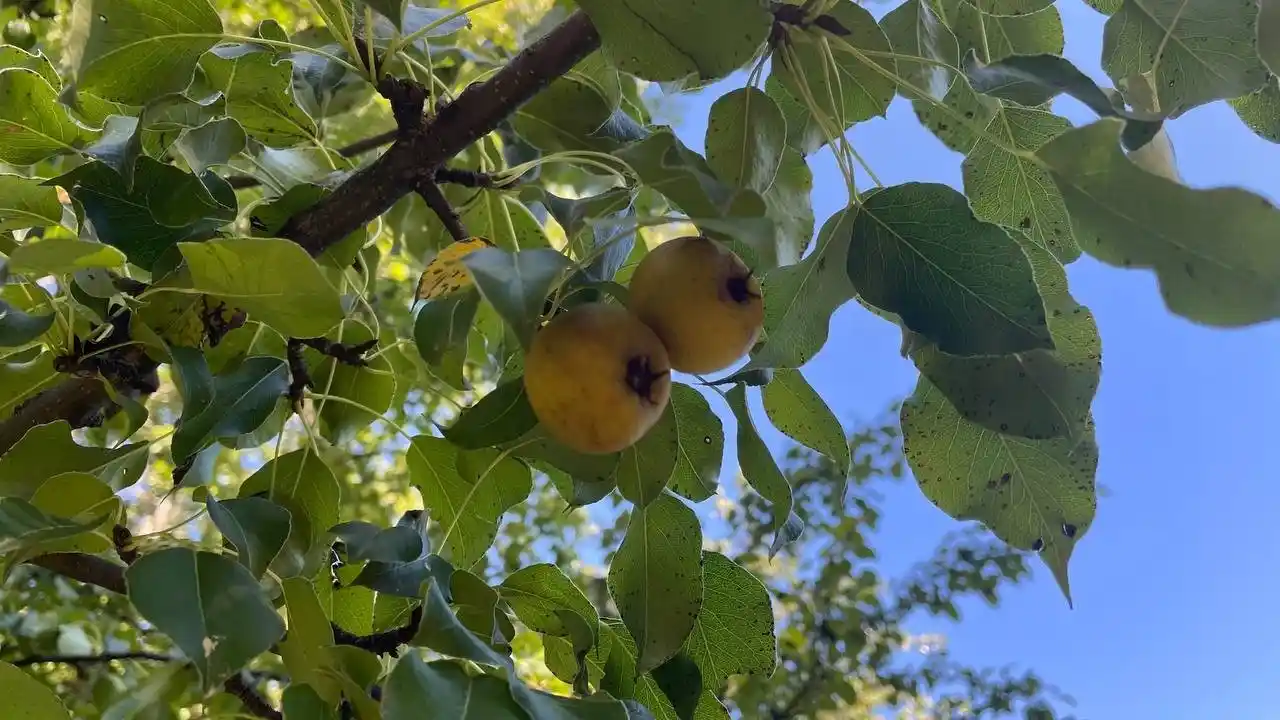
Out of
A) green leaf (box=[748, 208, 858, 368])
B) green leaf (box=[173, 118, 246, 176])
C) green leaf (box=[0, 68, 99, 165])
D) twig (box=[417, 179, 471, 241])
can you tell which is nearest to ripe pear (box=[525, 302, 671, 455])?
green leaf (box=[748, 208, 858, 368])

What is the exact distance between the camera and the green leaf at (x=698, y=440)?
63cm

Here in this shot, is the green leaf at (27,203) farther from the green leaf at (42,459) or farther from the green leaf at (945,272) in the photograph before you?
the green leaf at (945,272)

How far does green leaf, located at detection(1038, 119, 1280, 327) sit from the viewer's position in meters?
0.40

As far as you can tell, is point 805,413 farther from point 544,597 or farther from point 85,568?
point 85,568

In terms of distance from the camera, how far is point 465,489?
0.73 m

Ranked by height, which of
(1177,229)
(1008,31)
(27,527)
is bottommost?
(27,527)

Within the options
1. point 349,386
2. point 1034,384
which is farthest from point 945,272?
point 349,386

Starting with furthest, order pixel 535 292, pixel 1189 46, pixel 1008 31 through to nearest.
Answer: pixel 1008 31
pixel 1189 46
pixel 535 292

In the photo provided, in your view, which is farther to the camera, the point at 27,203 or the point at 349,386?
the point at 349,386

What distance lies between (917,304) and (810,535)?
1.71 meters

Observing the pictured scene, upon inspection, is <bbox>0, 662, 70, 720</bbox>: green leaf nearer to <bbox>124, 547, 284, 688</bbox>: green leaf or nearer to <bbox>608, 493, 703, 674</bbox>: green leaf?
<bbox>124, 547, 284, 688</bbox>: green leaf

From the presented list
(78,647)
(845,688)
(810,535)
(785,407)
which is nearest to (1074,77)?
(785,407)

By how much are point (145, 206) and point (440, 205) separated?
19 centimetres

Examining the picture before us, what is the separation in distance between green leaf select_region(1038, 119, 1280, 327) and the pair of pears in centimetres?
17
